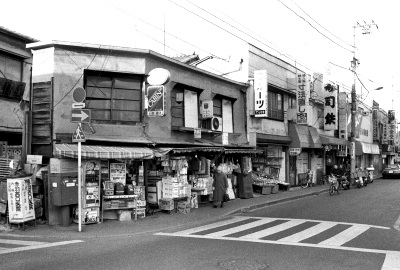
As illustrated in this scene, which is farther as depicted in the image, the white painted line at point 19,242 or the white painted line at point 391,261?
the white painted line at point 19,242

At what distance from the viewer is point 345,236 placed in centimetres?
975

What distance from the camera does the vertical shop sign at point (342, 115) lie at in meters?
32.9

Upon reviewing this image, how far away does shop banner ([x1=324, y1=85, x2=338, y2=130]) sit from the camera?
29172 millimetres

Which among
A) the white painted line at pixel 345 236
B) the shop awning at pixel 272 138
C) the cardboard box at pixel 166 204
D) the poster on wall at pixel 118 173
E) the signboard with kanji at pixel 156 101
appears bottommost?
the white painted line at pixel 345 236

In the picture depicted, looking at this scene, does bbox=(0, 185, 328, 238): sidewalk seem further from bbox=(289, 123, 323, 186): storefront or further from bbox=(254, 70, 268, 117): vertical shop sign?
bbox=(289, 123, 323, 186): storefront

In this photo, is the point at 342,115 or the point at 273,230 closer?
the point at 273,230

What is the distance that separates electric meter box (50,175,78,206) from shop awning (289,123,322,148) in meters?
16.7

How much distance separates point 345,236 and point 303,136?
16.5m

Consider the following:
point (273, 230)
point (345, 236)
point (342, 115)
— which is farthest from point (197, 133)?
point (342, 115)

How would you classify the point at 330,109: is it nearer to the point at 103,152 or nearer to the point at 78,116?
the point at 103,152

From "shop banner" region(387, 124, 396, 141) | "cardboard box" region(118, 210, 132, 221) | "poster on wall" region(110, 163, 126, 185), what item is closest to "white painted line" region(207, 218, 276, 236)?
"cardboard box" region(118, 210, 132, 221)

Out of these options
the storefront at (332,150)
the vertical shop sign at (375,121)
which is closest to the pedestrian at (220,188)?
the storefront at (332,150)

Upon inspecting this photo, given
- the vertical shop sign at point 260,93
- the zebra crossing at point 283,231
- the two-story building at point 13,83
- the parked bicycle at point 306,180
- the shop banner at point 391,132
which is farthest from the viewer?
the shop banner at point 391,132

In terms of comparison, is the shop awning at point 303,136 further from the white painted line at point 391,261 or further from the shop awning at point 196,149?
the white painted line at point 391,261
